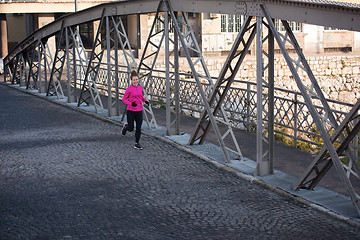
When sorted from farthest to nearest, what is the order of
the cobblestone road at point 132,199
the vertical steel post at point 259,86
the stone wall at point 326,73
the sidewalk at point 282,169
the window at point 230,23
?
the window at point 230,23
the stone wall at point 326,73
the vertical steel post at point 259,86
the sidewalk at point 282,169
the cobblestone road at point 132,199

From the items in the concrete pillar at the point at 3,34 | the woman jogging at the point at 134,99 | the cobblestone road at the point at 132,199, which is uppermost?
the concrete pillar at the point at 3,34

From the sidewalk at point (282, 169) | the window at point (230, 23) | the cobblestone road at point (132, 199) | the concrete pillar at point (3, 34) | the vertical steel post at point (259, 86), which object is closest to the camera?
the cobblestone road at point (132, 199)

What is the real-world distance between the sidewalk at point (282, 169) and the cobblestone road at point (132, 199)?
17 centimetres

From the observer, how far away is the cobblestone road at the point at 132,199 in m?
7.66

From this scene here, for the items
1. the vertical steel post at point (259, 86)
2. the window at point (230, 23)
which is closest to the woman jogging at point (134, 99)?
the vertical steel post at point (259, 86)

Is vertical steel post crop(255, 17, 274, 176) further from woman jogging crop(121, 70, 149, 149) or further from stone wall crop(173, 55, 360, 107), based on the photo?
stone wall crop(173, 55, 360, 107)

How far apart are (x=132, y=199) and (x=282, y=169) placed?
3.16 meters

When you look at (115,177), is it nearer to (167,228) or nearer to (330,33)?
(167,228)

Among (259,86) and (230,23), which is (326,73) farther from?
(259,86)

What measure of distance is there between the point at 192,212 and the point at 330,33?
130 feet

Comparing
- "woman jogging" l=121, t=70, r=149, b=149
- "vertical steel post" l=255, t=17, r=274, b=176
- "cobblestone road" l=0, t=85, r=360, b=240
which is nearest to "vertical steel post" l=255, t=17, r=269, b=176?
"vertical steel post" l=255, t=17, r=274, b=176

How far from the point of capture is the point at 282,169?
11.1m

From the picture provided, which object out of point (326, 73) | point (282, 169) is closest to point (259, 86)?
point (282, 169)

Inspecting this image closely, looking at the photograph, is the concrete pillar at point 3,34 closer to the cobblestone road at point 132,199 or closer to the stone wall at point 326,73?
the stone wall at point 326,73
